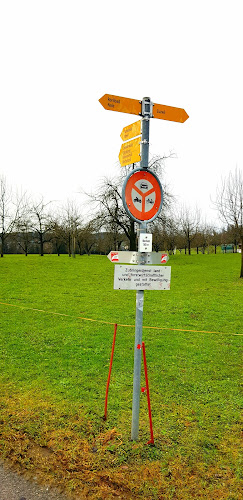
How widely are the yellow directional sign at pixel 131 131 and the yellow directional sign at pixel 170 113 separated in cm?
22

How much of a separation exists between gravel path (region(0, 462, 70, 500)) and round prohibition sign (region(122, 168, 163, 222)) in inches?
96.3

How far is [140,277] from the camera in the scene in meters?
3.23

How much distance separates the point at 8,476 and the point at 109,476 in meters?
0.88

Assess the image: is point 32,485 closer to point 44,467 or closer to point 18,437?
point 44,467

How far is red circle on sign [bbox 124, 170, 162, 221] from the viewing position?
3197 mm

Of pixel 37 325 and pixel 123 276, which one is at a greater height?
pixel 123 276

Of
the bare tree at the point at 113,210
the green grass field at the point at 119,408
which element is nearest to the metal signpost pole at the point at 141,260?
the green grass field at the point at 119,408

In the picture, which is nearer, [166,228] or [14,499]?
[14,499]

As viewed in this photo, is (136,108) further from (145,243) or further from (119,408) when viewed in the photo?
(119,408)

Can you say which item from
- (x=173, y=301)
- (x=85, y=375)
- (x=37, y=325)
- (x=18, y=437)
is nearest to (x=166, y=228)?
(x=173, y=301)

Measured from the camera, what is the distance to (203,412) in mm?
3990

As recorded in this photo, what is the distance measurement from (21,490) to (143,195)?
9.16 ft

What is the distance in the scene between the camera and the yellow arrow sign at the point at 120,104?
3.21 m

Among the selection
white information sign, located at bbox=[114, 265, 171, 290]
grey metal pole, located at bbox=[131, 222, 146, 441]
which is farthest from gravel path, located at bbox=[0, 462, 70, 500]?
white information sign, located at bbox=[114, 265, 171, 290]
